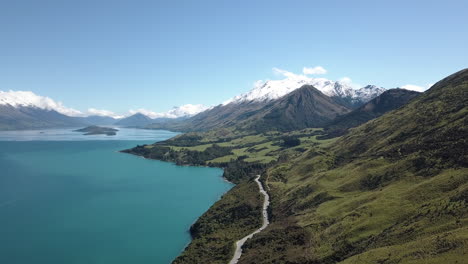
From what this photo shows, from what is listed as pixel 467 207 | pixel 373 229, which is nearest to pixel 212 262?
pixel 373 229

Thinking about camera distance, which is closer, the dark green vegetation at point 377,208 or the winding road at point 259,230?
the dark green vegetation at point 377,208

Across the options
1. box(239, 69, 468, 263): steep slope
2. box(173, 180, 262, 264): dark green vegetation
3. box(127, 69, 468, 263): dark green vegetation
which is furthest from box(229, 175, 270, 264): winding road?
box(239, 69, 468, 263): steep slope

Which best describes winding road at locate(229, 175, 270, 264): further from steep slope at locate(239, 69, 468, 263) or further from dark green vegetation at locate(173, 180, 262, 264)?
steep slope at locate(239, 69, 468, 263)

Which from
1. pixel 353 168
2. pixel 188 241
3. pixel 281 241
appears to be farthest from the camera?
pixel 353 168

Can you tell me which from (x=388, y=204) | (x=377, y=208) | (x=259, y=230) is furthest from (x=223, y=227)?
(x=388, y=204)

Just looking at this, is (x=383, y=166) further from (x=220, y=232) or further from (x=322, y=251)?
(x=220, y=232)

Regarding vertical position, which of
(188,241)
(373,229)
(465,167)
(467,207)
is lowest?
(188,241)

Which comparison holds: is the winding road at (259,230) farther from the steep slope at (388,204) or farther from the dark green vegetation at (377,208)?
the steep slope at (388,204)

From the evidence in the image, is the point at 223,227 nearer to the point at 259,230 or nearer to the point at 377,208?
the point at 259,230

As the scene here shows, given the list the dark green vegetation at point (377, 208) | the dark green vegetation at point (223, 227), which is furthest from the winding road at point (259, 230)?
the dark green vegetation at point (377, 208)
